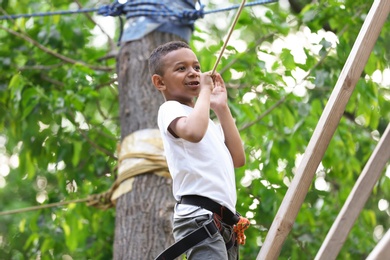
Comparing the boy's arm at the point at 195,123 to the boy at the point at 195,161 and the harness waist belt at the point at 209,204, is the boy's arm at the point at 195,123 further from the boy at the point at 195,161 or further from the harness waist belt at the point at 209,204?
the harness waist belt at the point at 209,204

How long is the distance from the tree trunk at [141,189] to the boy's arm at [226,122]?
1.07 meters

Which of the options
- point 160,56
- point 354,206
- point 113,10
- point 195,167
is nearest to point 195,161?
point 195,167

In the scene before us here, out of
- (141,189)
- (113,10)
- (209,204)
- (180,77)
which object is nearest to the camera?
(209,204)

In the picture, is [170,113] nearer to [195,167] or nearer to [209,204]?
[195,167]

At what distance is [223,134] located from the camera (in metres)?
3.14

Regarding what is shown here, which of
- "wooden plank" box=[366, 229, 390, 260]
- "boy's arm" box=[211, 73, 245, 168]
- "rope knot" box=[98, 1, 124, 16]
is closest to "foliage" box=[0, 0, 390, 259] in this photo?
"rope knot" box=[98, 1, 124, 16]

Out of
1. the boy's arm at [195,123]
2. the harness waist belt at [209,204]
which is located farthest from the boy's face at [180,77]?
the harness waist belt at [209,204]

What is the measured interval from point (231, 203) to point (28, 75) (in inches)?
113

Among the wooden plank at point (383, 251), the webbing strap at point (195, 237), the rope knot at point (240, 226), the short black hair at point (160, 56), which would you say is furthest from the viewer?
the short black hair at point (160, 56)

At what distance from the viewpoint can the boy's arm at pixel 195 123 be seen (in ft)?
9.22

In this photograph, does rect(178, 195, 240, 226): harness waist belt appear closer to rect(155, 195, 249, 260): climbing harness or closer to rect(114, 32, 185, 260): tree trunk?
rect(155, 195, 249, 260): climbing harness

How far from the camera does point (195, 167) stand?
292 cm

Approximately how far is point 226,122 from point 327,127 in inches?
15.2

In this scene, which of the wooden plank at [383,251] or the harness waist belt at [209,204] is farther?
the harness waist belt at [209,204]
